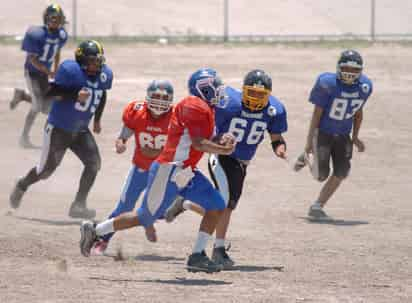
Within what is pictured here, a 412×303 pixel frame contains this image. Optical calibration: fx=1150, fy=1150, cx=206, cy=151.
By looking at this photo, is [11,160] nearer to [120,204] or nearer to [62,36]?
[62,36]

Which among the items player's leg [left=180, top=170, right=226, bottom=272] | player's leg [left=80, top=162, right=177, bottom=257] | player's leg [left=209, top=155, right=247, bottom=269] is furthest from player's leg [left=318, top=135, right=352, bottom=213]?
player's leg [left=80, top=162, right=177, bottom=257]

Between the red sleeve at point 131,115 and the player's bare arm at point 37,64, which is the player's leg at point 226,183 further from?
the player's bare arm at point 37,64

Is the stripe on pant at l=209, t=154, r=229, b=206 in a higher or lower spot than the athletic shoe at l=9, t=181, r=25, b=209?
higher

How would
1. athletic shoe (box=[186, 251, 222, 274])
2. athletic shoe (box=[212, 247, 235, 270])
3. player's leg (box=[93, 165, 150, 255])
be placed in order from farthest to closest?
player's leg (box=[93, 165, 150, 255])
athletic shoe (box=[212, 247, 235, 270])
athletic shoe (box=[186, 251, 222, 274])

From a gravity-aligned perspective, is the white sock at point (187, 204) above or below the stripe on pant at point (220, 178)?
below

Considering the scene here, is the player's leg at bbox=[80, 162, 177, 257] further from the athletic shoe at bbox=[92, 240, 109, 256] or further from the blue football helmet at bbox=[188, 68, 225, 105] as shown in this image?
the athletic shoe at bbox=[92, 240, 109, 256]

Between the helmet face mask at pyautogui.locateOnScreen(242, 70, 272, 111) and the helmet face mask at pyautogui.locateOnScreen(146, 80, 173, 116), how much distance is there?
63 cm

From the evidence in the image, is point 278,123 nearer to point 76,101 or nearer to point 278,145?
point 278,145

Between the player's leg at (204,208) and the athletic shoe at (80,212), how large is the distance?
10.1ft

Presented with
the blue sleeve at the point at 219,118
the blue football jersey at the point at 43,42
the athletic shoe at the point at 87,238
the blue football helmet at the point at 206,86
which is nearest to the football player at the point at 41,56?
the blue football jersey at the point at 43,42

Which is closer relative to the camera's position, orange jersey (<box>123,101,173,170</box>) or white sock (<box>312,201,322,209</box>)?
orange jersey (<box>123,101,173,170</box>)

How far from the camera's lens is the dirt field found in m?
8.23

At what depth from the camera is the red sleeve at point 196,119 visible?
859 cm

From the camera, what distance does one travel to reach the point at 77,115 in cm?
1173
